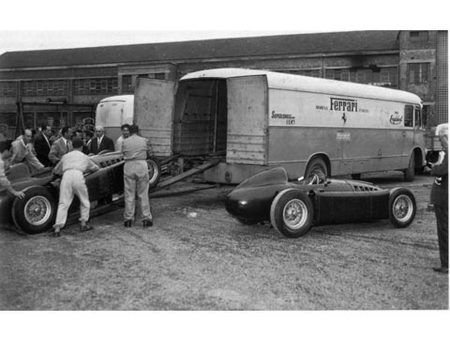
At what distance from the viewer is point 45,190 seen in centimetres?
752

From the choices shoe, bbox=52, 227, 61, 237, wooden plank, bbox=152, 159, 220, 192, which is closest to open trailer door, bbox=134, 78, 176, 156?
wooden plank, bbox=152, 159, 220, 192

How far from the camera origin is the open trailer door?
1072 cm

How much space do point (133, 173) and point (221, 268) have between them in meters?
3.18

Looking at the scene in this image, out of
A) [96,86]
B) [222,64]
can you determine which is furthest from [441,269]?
[96,86]

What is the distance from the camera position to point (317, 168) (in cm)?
1128

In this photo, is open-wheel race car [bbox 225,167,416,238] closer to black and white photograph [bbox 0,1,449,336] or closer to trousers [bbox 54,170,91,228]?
black and white photograph [bbox 0,1,449,336]

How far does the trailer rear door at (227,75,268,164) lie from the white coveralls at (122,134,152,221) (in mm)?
2350

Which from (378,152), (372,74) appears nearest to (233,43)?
(372,74)

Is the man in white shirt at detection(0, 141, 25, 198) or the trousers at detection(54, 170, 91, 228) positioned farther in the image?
the trousers at detection(54, 170, 91, 228)

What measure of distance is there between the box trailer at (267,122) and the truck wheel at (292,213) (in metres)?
2.54

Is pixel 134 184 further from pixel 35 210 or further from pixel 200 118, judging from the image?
pixel 200 118

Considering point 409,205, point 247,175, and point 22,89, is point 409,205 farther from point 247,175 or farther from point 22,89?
point 22,89

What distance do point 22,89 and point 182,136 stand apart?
45.9 meters

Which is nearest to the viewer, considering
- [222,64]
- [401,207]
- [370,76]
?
[401,207]
